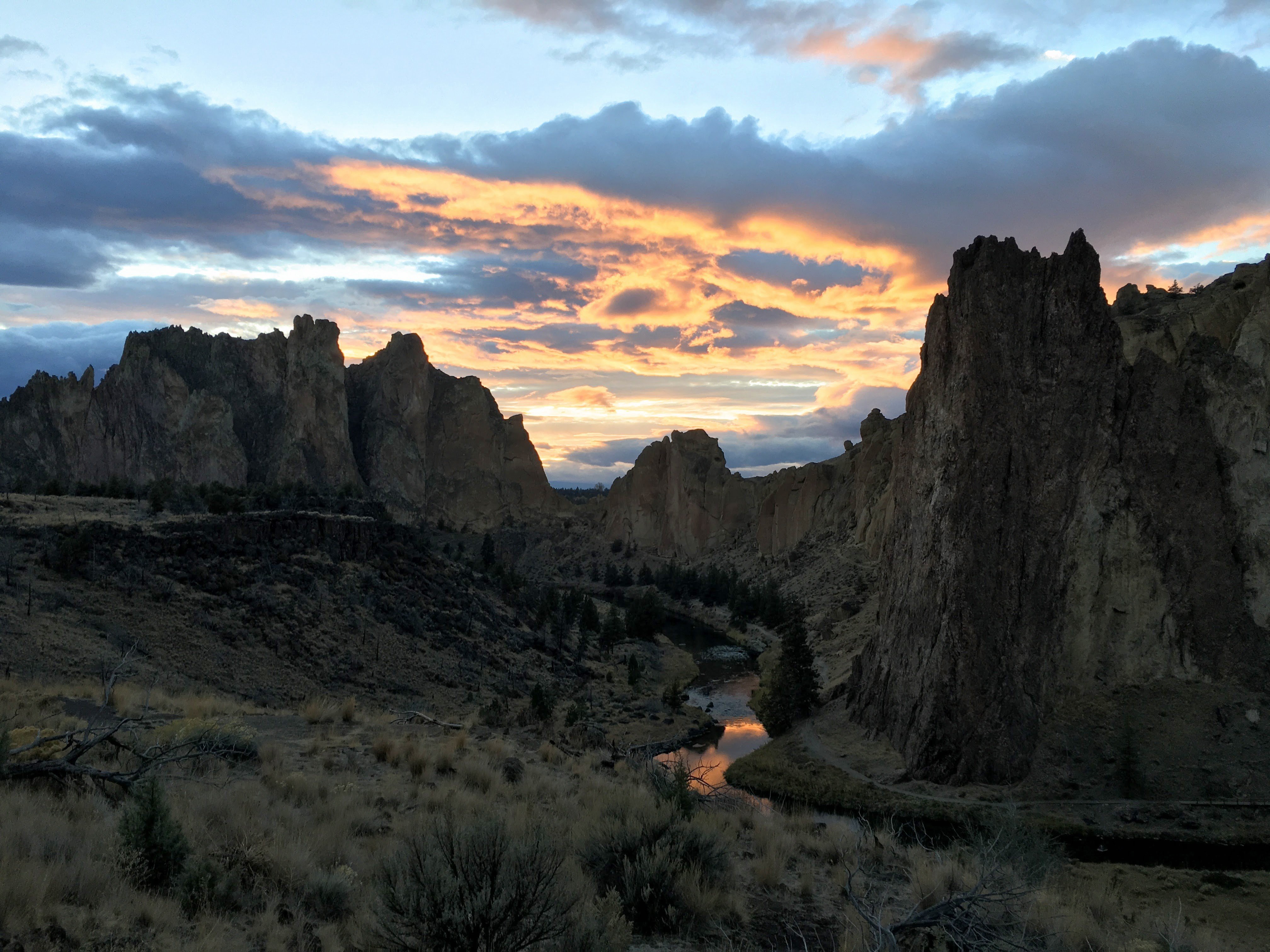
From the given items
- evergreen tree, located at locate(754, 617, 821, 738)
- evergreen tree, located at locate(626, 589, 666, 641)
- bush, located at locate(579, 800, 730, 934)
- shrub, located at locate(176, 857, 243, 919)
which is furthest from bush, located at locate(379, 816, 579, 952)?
evergreen tree, located at locate(626, 589, 666, 641)

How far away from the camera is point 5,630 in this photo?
26562 millimetres

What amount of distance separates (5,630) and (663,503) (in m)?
141

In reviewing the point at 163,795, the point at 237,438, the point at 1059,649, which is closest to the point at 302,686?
the point at 163,795

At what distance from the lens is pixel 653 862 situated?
28.4ft

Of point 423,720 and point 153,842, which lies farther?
point 423,720

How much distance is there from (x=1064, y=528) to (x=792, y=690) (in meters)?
18.2

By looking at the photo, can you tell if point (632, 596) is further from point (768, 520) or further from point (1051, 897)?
point (1051, 897)

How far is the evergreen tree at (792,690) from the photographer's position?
48281 millimetres

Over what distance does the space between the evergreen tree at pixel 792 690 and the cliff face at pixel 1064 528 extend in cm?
630

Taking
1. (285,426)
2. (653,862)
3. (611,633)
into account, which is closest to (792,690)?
(611,633)

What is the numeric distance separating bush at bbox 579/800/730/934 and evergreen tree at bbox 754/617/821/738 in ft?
131

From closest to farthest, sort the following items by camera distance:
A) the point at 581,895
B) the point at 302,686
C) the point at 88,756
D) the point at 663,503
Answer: the point at 581,895, the point at 88,756, the point at 302,686, the point at 663,503

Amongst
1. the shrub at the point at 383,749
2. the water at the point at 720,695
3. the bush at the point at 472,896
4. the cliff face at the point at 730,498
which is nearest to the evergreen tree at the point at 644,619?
the water at the point at 720,695

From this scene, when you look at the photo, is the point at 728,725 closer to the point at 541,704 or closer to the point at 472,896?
the point at 541,704
